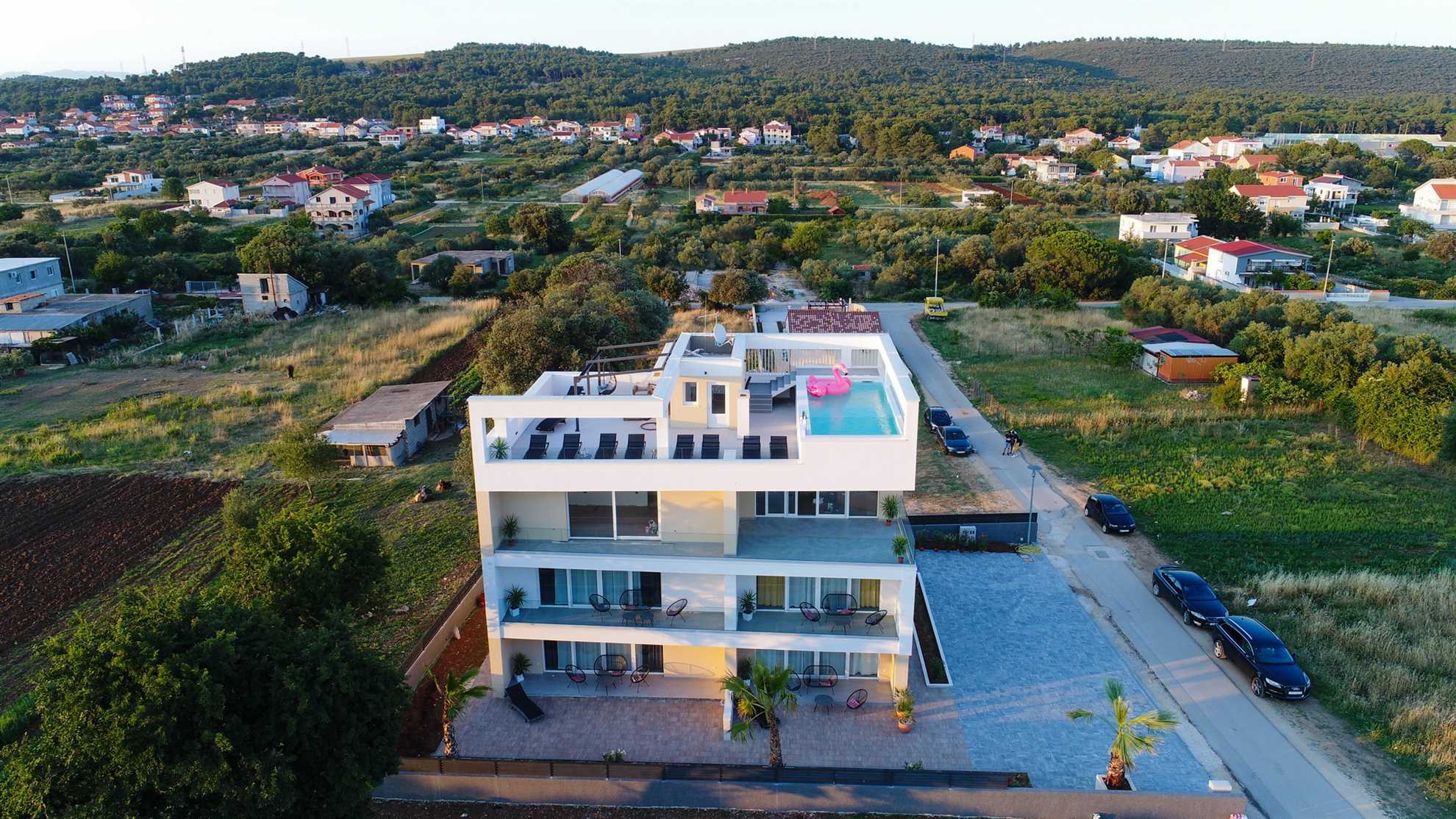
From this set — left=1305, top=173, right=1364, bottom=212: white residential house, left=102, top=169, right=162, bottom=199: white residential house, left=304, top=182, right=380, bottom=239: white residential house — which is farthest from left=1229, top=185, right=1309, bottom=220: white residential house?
left=102, top=169, right=162, bottom=199: white residential house

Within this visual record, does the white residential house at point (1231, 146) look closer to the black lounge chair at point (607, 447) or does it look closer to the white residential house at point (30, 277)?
the black lounge chair at point (607, 447)

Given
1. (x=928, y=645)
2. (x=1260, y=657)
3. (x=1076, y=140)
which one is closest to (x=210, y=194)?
(x=928, y=645)

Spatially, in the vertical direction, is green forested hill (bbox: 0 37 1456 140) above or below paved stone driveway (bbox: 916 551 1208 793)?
above

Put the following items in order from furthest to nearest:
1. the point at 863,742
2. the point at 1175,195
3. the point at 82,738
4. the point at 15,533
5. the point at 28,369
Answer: the point at 1175,195 → the point at 28,369 → the point at 15,533 → the point at 863,742 → the point at 82,738

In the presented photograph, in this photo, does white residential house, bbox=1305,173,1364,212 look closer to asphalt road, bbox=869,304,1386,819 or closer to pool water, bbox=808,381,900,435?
asphalt road, bbox=869,304,1386,819

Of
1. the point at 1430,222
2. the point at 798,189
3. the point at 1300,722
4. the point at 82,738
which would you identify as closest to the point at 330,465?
the point at 82,738

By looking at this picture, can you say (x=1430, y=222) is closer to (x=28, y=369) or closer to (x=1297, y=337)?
(x=1297, y=337)
